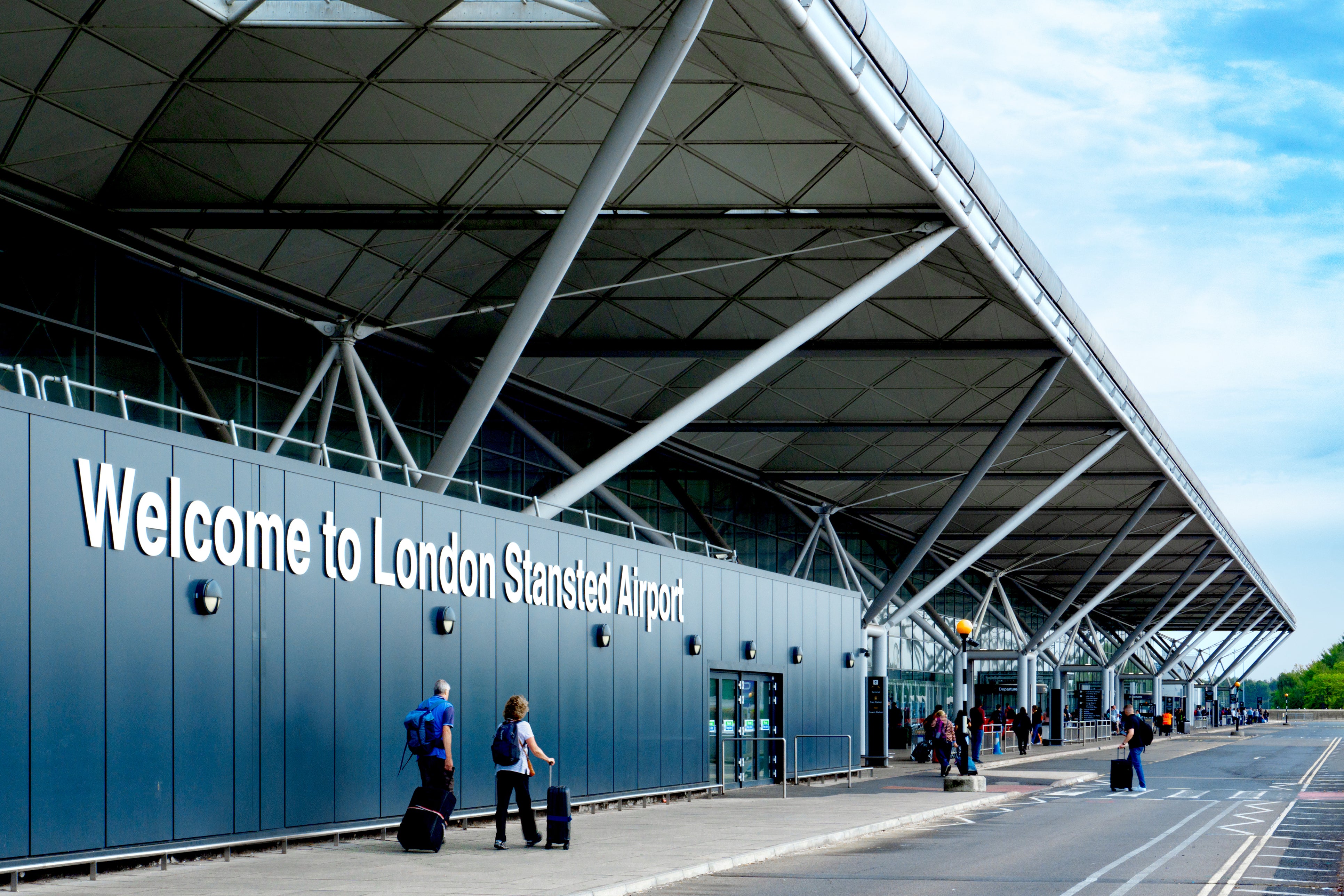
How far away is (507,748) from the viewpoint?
15203 millimetres

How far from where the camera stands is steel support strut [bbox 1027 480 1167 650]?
5484 cm

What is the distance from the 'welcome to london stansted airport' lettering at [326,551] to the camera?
1285 cm

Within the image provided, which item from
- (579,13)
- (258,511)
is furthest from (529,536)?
(579,13)

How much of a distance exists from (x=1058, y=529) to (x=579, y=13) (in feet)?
178

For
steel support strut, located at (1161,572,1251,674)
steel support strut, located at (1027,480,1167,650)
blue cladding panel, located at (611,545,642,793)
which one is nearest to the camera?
blue cladding panel, located at (611,545,642,793)

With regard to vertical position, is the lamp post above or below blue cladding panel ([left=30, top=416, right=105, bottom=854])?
below

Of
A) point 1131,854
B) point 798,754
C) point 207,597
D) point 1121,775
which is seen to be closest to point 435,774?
point 207,597

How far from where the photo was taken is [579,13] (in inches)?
714

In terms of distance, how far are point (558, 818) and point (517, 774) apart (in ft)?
2.08

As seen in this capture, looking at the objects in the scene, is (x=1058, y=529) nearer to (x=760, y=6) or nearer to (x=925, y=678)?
(x=925, y=678)

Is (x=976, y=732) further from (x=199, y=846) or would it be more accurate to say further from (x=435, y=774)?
(x=199, y=846)

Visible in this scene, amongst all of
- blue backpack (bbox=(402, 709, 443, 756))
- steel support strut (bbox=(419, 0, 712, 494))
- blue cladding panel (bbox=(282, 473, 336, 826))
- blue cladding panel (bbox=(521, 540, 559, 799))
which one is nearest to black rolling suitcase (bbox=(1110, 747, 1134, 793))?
blue cladding panel (bbox=(521, 540, 559, 799))

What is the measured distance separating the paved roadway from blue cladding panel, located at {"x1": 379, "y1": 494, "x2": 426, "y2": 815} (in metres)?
4.54

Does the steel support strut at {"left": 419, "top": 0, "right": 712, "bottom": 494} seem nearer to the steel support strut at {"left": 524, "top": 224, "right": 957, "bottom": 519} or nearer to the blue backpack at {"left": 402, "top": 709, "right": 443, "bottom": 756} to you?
the steel support strut at {"left": 524, "top": 224, "right": 957, "bottom": 519}
